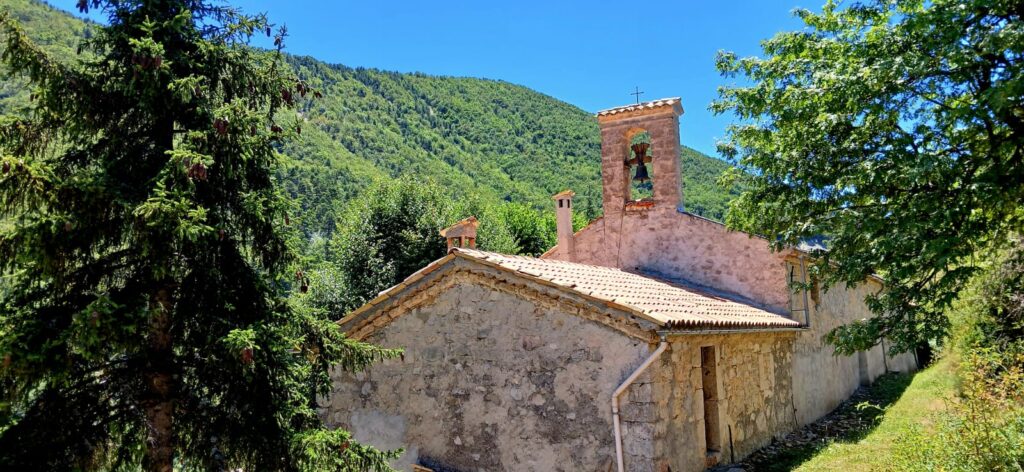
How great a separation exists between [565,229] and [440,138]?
267ft

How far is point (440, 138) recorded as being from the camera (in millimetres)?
94688

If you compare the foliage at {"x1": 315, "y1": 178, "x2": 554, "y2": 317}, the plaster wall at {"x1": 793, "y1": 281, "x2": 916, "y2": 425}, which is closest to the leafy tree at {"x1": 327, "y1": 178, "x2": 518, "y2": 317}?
the foliage at {"x1": 315, "y1": 178, "x2": 554, "y2": 317}

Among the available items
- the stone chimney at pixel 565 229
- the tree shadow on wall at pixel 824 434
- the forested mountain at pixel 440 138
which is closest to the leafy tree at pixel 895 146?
the tree shadow on wall at pixel 824 434

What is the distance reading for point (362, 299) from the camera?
2002 centimetres

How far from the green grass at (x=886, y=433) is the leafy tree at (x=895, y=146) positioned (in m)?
1.75

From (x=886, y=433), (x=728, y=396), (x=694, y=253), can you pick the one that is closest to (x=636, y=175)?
(x=694, y=253)

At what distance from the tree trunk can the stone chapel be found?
3870mm

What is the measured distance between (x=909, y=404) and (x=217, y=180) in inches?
651

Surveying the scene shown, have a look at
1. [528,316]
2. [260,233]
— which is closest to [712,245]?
[528,316]

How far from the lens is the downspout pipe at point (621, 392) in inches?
321

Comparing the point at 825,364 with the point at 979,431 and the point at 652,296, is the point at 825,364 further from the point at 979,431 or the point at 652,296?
the point at 979,431

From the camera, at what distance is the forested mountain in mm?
64125

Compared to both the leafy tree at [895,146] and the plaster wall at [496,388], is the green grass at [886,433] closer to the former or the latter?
the leafy tree at [895,146]

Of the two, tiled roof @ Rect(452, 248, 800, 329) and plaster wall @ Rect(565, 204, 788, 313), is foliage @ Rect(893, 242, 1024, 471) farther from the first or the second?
plaster wall @ Rect(565, 204, 788, 313)
